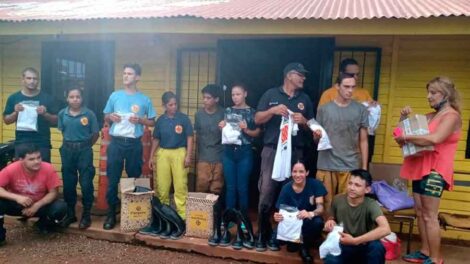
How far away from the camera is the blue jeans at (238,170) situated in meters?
4.29

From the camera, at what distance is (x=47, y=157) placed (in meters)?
4.95

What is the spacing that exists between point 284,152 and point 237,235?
100 cm

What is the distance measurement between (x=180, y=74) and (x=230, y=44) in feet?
2.80

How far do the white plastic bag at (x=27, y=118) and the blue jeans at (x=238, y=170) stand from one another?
2.30m

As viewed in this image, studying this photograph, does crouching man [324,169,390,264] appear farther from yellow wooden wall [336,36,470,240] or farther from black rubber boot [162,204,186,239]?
black rubber boot [162,204,186,239]

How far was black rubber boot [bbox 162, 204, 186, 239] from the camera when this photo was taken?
4.30 meters

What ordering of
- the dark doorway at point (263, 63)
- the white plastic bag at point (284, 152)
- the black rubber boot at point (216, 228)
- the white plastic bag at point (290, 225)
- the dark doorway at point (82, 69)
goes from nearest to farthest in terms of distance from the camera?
the white plastic bag at point (290, 225) < the white plastic bag at point (284, 152) < the black rubber boot at point (216, 228) < the dark doorway at point (263, 63) < the dark doorway at point (82, 69)

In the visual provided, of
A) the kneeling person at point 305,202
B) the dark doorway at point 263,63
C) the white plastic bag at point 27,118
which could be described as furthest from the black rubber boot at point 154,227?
the white plastic bag at point 27,118

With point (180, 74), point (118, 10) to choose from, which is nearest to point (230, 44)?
point (180, 74)

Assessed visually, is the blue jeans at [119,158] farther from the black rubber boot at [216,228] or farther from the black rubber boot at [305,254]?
the black rubber boot at [305,254]

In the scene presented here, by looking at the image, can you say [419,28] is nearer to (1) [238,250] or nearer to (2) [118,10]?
(1) [238,250]

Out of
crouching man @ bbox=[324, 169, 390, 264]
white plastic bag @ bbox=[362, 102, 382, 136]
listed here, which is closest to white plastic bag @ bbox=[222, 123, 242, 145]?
crouching man @ bbox=[324, 169, 390, 264]

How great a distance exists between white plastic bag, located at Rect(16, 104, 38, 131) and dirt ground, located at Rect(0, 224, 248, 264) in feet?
4.08

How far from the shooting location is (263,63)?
5074 millimetres
